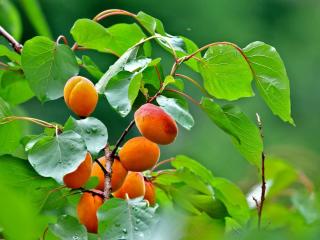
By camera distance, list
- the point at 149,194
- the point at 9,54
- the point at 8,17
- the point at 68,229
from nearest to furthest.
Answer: the point at 68,229 → the point at 149,194 → the point at 9,54 → the point at 8,17

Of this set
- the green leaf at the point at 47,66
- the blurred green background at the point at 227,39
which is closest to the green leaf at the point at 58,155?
the green leaf at the point at 47,66

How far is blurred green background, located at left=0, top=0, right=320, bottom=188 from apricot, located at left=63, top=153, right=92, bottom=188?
9.80ft

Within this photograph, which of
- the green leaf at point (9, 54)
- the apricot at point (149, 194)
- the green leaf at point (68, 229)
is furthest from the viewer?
the green leaf at point (9, 54)

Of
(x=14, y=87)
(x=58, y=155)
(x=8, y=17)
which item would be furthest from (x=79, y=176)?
(x=8, y=17)

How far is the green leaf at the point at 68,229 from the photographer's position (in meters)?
0.52

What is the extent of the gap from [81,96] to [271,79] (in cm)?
17

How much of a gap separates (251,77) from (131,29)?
14cm

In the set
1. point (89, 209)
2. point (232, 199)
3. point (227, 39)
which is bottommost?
point (227, 39)

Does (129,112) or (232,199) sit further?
(232,199)

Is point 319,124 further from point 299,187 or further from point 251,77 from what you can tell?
point 251,77

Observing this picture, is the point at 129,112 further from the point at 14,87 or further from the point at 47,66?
the point at 14,87

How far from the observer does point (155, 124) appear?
57 cm

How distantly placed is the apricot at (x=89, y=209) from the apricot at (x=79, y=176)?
2 centimetres

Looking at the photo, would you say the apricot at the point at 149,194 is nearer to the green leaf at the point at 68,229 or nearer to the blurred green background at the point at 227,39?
the green leaf at the point at 68,229
